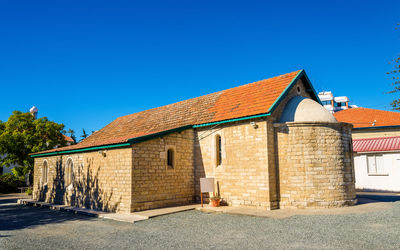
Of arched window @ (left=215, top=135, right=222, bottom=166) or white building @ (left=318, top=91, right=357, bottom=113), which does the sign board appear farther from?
white building @ (left=318, top=91, right=357, bottom=113)

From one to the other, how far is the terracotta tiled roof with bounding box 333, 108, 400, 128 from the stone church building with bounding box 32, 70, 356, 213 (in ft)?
45.4

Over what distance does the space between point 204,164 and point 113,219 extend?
5639 millimetres

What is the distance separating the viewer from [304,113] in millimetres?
13375

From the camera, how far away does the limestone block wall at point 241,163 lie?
502 inches

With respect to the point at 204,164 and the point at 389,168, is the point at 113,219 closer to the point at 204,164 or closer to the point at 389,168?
the point at 204,164

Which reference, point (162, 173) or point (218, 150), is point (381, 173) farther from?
point (162, 173)

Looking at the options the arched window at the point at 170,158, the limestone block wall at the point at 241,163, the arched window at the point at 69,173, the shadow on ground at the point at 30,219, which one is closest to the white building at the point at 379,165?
the limestone block wall at the point at 241,163

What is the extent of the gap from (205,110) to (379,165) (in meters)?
14.7

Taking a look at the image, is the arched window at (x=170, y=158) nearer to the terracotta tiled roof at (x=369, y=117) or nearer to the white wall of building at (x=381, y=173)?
the white wall of building at (x=381, y=173)

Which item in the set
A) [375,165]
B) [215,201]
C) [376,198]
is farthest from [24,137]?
[375,165]

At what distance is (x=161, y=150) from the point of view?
14023 millimetres

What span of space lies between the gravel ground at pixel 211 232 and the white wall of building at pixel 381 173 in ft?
36.0

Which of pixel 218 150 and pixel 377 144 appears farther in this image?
pixel 377 144

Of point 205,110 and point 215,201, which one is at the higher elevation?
point 205,110
